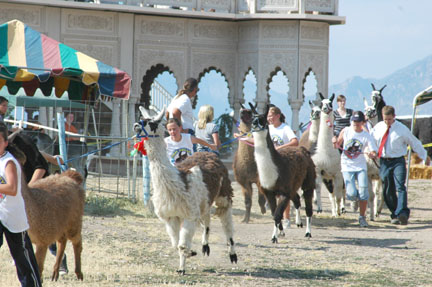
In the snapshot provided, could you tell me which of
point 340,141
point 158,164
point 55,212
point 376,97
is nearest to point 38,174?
point 55,212

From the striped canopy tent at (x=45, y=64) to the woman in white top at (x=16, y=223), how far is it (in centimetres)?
663

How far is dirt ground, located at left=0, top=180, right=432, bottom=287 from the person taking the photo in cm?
750

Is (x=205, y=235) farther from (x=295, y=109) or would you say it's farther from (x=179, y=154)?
(x=295, y=109)

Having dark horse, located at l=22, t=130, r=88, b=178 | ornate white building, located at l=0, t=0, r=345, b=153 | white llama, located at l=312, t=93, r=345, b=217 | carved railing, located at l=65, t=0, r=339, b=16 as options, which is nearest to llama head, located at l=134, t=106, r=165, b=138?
white llama, located at l=312, t=93, r=345, b=217

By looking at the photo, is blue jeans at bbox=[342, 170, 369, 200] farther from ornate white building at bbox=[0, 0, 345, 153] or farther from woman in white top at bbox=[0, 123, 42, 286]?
ornate white building at bbox=[0, 0, 345, 153]

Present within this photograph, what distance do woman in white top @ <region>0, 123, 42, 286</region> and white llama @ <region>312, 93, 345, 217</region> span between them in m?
7.38

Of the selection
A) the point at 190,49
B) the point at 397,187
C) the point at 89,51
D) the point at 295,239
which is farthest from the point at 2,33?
the point at 190,49

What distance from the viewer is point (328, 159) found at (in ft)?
41.6

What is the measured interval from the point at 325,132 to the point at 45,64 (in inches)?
191

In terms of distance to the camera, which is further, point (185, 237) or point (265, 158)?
point (265, 158)

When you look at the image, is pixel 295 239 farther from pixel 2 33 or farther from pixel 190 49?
pixel 190 49

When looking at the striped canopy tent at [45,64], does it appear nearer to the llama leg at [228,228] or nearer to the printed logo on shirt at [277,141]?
the printed logo on shirt at [277,141]

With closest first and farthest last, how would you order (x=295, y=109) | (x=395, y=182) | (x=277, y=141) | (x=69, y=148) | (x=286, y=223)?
(x=277, y=141)
(x=286, y=223)
(x=395, y=182)
(x=69, y=148)
(x=295, y=109)

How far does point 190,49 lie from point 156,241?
14.4 meters
